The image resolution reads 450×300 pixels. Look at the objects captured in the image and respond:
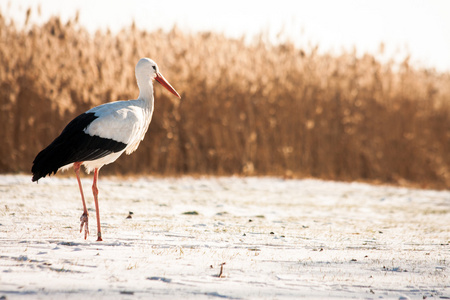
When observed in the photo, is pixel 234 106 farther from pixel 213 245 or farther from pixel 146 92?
pixel 213 245

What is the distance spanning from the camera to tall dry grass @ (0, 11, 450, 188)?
12.1 metres

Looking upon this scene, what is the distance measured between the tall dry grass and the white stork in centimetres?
529

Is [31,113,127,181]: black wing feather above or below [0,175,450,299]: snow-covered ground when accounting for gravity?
above

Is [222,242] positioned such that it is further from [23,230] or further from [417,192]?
[417,192]

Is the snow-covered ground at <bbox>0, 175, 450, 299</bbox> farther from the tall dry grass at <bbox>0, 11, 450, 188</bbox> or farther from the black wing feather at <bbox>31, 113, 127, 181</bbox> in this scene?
the tall dry grass at <bbox>0, 11, 450, 188</bbox>

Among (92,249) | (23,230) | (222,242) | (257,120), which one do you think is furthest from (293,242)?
(257,120)

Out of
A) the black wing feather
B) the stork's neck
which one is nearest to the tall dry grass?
the stork's neck

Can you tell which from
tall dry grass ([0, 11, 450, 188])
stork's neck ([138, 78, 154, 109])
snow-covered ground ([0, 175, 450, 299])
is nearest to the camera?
snow-covered ground ([0, 175, 450, 299])

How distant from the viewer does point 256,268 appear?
16.3ft

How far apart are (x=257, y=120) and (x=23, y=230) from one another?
297 inches

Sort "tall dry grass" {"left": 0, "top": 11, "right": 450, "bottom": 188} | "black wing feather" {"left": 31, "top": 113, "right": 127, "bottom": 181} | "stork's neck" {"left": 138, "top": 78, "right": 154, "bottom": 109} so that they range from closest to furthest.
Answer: "black wing feather" {"left": 31, "top": 113, "right": 127, "bottom": 181}, "stork's neck" {"left": 138, "top": 78, "right": 154, "bottom": 109}, "tall dry grass" {"left": 0, "top": 11, "right": 450, "bottom": 188}

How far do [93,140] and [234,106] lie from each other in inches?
274

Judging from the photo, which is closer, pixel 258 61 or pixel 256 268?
pixel 256 268

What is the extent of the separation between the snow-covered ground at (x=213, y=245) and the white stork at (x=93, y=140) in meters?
0.63
